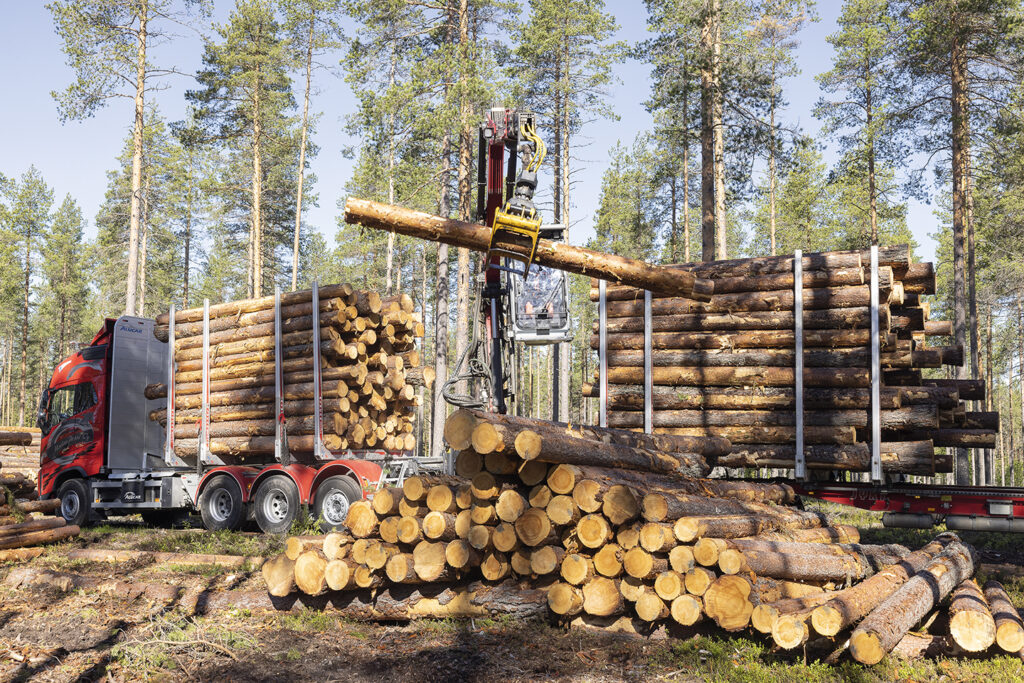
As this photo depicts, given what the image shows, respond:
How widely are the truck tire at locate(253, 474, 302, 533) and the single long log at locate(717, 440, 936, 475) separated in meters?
6.68

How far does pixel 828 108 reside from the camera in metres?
28.1

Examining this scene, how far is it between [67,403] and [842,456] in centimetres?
1381

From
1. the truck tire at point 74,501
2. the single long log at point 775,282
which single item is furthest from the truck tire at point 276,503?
the single long log at point 775,282

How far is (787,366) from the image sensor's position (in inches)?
361

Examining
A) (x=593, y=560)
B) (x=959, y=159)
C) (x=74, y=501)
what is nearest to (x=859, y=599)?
(x=593, y=560)

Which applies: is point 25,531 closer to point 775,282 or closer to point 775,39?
point 775,282

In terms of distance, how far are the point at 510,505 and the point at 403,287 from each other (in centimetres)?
4138

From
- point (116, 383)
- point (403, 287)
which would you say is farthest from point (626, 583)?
point (403, 287)

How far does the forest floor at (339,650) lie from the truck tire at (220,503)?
4630 mm

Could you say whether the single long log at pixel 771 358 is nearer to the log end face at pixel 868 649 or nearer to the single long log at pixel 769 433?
the single long log at pixel 769 433

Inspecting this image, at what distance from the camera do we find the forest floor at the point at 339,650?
529 centimetres

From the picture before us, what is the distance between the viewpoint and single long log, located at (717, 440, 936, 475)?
8523 mm

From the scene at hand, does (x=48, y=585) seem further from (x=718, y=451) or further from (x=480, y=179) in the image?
(x=718, y=451)

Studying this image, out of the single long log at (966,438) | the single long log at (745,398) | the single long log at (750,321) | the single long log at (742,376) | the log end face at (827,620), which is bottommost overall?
the log end face at (827,620)
